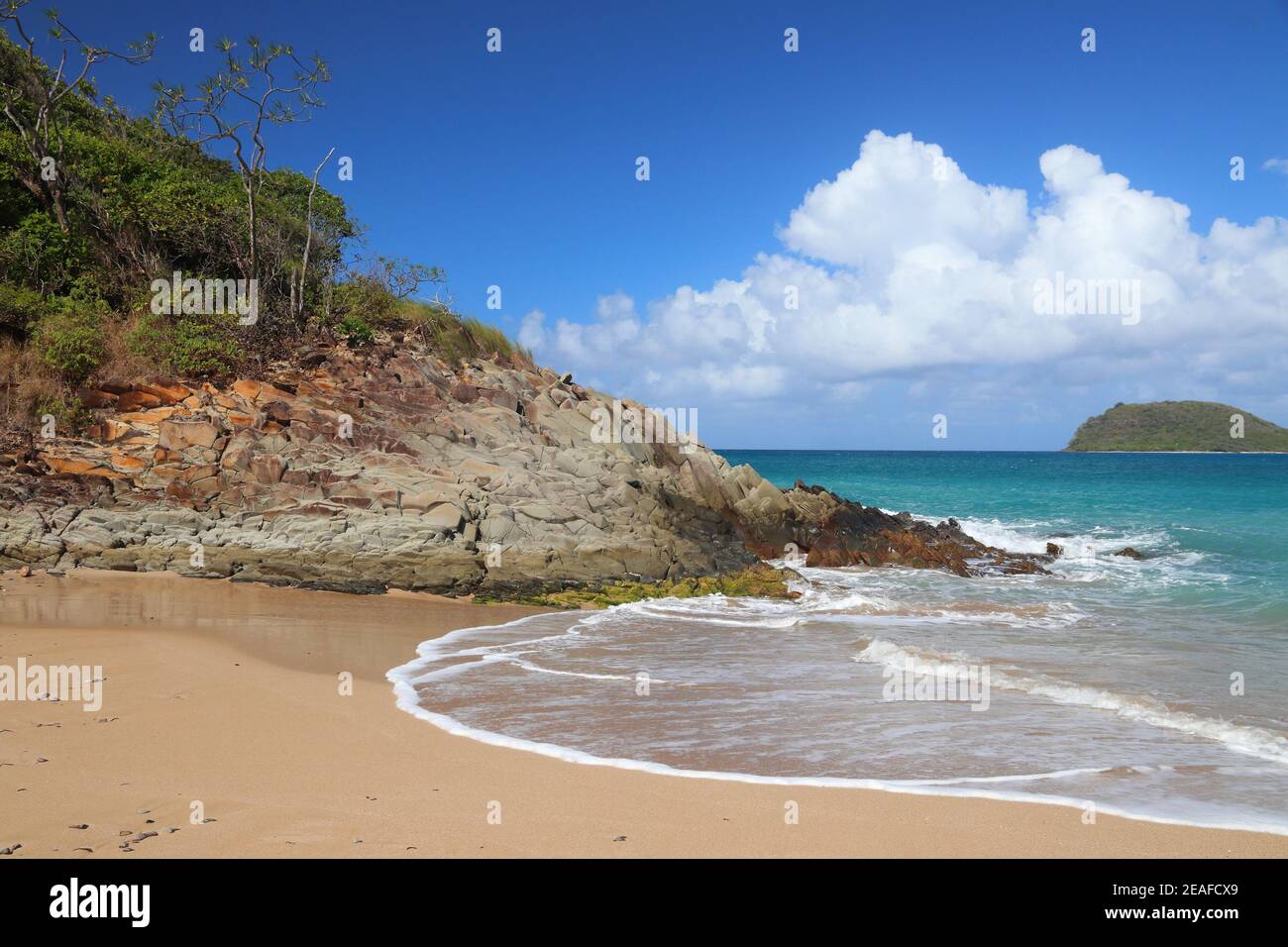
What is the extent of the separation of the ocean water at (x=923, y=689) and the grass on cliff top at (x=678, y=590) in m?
0.59

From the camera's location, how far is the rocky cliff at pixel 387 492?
46.9 feet

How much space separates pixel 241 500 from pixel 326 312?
7384 millimetres

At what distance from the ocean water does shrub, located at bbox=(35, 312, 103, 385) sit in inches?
445

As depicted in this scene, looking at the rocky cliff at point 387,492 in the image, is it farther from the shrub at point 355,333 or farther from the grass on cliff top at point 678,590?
the shrub at point 355,333

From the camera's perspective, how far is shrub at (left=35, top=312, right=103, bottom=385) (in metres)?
16.5

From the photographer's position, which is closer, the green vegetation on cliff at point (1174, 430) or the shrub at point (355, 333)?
the shrub at point (355, 333)

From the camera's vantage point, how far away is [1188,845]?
4.78m

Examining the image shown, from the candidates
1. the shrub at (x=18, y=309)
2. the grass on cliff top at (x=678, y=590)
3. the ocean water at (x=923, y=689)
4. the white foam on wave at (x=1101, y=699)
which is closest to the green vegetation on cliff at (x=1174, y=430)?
the ocean water at (x=923, y=689)

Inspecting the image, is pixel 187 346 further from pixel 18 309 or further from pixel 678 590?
pixel 678 590

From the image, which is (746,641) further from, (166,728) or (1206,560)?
(1206,560)

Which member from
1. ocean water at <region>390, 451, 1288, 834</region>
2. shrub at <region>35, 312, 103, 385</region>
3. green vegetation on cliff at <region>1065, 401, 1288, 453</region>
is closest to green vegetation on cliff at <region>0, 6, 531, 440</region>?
shrub at <region>35, 312, 103, 385</region>

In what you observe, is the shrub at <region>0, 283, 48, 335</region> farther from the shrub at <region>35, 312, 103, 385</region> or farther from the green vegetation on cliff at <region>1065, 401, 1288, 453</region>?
the green vegetation on cliff at <region>1065, 401, 1288, 453</region>

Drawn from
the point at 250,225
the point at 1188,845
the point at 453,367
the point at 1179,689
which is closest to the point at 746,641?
the point at 1179,689
